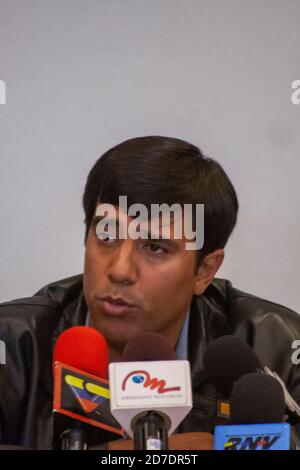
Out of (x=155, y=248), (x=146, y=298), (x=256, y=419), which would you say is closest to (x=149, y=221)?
(x=155, y=248)

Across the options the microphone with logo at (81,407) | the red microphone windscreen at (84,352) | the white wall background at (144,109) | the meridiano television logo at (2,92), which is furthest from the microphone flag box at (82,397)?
the meridiano television logo at (2,92)

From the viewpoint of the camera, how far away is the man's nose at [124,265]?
2.30 meters

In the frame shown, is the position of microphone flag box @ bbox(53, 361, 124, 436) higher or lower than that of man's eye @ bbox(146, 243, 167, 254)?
lower

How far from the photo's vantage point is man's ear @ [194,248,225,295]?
8.25 feet

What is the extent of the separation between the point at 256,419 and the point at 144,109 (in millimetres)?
1290

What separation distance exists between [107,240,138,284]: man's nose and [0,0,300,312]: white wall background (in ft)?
0.62

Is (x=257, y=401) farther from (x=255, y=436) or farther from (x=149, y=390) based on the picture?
(x=149, y=390)

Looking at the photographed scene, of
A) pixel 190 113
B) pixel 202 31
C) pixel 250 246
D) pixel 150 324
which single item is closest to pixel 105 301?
pixel 150 324

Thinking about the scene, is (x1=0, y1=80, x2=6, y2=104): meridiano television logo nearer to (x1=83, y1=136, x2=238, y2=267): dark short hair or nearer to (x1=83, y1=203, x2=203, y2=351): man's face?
→ (x1=83, y1=136, x2=238, y2=267): dark short hair

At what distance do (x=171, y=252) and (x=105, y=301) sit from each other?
0.24 meters

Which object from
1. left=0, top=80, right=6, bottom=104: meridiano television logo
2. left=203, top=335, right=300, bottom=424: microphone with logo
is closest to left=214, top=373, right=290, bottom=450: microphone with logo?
left=203, top=335, right=300, bottom=424: microphone with logo

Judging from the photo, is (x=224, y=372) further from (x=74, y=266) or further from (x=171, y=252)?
(x=74, y=266)

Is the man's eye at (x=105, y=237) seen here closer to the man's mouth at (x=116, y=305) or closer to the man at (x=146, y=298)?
the man at (x=146, y=298)

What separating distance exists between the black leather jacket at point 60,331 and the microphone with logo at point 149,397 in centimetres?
75
